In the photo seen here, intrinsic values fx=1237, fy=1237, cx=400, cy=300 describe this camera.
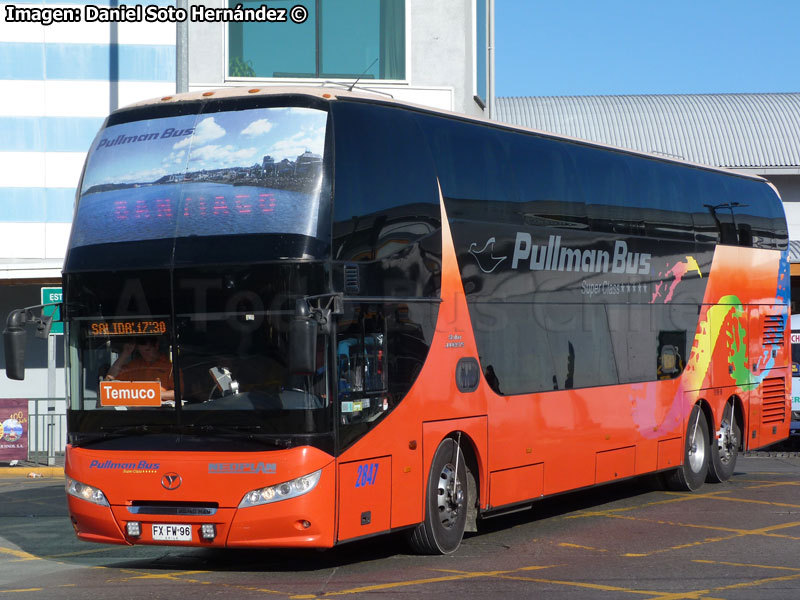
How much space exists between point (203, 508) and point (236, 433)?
0.67m

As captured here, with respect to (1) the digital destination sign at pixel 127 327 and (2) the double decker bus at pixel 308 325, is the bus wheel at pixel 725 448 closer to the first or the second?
(2) the double decker bus at pixel 308 325

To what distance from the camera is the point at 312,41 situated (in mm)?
24766

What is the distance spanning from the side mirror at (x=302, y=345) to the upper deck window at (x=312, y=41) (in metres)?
15.9

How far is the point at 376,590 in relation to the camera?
971 centimetres

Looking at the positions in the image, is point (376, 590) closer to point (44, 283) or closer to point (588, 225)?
point (588, 225)

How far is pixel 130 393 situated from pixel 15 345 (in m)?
1.05

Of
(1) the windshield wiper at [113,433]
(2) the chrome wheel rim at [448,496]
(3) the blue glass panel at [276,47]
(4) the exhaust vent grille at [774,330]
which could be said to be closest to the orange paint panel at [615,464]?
(2) the chrome wheel rim at [448,496]

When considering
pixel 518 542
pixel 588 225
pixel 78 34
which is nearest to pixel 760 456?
pixel 588 225

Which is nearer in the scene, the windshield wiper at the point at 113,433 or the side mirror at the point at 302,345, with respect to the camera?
the side mirror at the point at 302,345

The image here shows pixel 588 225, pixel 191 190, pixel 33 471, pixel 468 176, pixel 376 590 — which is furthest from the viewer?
pixel 33 471

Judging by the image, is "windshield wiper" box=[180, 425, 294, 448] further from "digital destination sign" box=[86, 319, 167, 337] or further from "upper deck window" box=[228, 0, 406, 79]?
"upper deck window" box=[228, 0, 406, 79]

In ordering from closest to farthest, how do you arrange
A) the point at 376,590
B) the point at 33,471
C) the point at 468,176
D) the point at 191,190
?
the point at 376,590
the point at 191,190
the point at 468,176
the point at 33,471

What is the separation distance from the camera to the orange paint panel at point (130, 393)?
33.8 ft

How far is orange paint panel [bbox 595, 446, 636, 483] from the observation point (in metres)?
14.3
